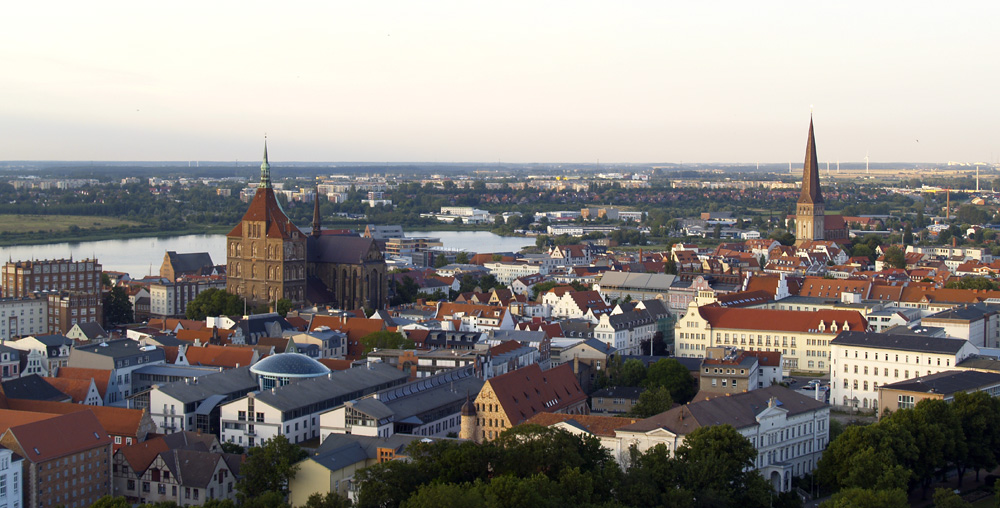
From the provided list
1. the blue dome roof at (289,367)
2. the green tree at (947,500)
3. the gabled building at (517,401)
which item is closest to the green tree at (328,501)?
the gabled building at (517,401)

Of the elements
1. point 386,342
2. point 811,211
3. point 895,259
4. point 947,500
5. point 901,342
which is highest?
point 811,211

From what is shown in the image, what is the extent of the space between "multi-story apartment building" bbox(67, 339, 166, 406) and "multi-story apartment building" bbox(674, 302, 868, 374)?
18.7m

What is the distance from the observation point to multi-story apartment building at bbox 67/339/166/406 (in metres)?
34.9

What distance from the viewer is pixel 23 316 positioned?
48.7m

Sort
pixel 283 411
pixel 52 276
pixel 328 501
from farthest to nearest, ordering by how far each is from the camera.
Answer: pixel 52 276, pixel 283 411, pixel 328 501

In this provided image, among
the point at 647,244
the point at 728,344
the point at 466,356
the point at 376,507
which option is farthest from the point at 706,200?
the point at 376,507

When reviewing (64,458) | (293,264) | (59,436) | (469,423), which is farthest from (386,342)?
(64,458)

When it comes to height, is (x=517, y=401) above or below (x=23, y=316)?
above

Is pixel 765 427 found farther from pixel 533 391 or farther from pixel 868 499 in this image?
pixel 533 391

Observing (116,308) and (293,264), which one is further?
(293,264)

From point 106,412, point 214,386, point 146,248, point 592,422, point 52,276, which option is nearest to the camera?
point 592,422

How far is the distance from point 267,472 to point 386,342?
15.1 m

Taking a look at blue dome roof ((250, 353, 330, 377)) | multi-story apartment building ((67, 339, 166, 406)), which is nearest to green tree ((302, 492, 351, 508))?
blue dome roof ((250, 353, 330, 377))

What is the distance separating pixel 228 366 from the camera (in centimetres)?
3675
